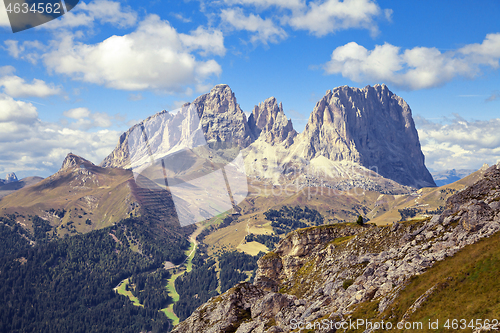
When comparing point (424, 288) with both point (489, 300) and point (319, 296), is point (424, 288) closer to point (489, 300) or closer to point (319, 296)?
point (489, 300)

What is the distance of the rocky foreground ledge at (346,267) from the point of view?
45062 millimetres

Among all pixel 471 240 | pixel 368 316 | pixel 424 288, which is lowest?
pixel 368 316

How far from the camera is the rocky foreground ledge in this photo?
45.1 meters

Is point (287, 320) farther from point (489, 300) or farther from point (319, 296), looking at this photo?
point (489, 300)

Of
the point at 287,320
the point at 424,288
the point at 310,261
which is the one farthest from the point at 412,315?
the point at 310,261

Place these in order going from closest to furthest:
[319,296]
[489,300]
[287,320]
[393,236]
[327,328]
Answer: [489,300], [327,328], [287,320], [319,296], [393,236]

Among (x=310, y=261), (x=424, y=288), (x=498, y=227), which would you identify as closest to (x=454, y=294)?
(x=424, y=288)

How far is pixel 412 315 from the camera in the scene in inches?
1411

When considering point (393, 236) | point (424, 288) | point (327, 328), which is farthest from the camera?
point (393, 236)

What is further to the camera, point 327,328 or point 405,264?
point 405,264

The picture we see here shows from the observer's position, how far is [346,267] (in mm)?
59594

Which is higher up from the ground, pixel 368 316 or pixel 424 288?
pixel 424 288

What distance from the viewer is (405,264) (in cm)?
4550

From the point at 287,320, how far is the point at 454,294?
25.2m
